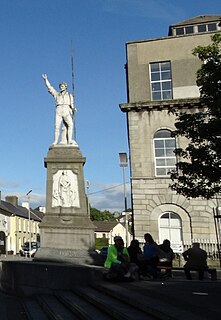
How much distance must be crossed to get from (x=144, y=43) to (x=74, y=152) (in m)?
18.8

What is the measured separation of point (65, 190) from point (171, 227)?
14.4 m

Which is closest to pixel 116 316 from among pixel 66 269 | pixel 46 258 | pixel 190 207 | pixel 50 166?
pixel 66 269

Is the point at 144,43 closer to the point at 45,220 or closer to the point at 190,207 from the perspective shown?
the point at 190,207

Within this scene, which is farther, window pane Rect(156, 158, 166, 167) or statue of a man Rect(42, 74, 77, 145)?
window pane Rect(156, 158, 166, 167)

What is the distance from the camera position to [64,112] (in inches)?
602

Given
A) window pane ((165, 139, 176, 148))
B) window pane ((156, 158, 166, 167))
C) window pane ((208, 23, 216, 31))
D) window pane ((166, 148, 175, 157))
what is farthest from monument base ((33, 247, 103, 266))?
window pane ((208, 23, 216, 31))

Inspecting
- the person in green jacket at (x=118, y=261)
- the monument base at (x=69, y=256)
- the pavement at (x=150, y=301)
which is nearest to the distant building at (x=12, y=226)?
the monument base at (x=69, y=256)

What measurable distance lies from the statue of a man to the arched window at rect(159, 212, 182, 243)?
46.1 ft

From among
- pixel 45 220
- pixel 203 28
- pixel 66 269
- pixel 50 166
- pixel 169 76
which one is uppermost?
pixel 203 28

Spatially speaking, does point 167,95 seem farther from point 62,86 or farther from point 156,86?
point 62,86

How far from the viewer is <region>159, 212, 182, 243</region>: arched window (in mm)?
27031

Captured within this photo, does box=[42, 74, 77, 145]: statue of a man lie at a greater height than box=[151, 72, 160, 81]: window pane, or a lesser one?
lesser

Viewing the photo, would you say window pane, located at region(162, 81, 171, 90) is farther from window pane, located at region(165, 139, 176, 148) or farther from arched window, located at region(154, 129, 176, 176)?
window pane, located at region(165, 139, 176, 148)

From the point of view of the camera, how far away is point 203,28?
112 feet
